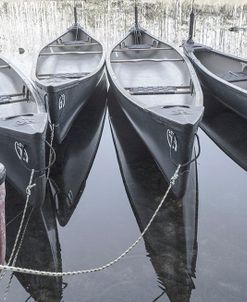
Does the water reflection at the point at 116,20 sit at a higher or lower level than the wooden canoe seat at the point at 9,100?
higher

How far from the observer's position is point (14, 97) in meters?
6.89

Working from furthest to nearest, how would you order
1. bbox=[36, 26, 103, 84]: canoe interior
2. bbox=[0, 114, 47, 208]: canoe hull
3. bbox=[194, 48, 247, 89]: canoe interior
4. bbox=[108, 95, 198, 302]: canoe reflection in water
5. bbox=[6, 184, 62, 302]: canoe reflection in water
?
→ 1. bbox=[36, 26, 103, 84]: canoe interior
2. bbox=[194, 48, 247, 89]: canoe interior
3. bbox=[0, 114, 47, 208]: canoe hull
4. bbox=[108, 95, 198, 302]: canoe reflection in water
5. bbox=[6, 184, 62, 302]: canoe reflection in water

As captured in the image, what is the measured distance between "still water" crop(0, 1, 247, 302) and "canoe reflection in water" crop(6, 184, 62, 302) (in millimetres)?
10

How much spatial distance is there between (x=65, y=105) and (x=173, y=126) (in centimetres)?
218

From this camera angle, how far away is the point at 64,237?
469cm

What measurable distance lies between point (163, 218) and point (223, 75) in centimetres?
449

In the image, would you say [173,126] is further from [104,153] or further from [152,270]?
[104,153]

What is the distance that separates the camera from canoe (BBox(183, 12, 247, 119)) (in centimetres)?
695

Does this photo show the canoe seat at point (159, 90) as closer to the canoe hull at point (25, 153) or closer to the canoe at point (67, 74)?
the canoe at point (67, 74)

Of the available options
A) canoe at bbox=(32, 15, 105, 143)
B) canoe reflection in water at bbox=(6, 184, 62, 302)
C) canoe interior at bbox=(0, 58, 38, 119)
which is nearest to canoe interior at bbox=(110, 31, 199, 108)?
canoe at bbox=(32, 15, 105, 143)

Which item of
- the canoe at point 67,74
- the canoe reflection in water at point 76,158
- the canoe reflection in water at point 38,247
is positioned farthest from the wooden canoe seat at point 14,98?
the canoe reflection in water at point 38,247

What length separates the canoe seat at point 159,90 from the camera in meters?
6.72

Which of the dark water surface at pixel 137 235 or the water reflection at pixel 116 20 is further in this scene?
the water reflection at pixel 116 20

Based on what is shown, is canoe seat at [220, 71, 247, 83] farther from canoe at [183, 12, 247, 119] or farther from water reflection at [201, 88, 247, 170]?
water reflection at [201, 88, 247, 170]
